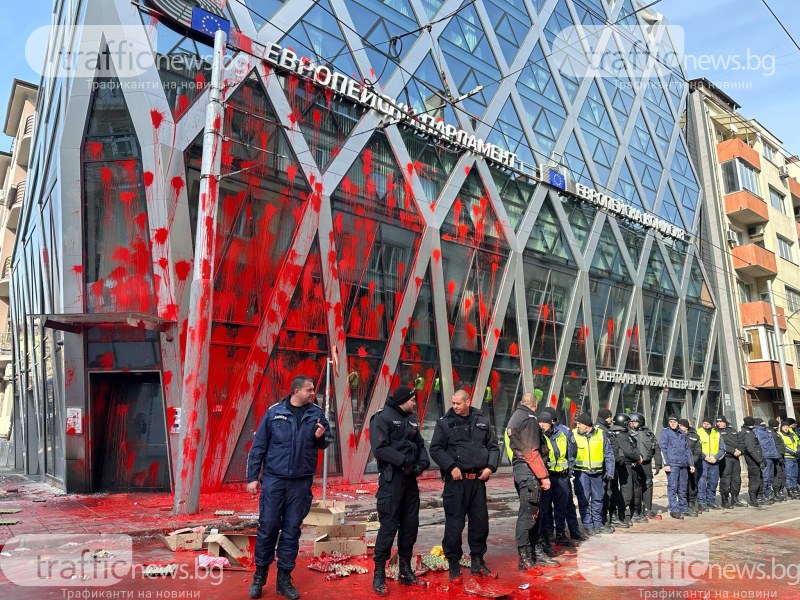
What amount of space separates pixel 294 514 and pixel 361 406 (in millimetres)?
10624

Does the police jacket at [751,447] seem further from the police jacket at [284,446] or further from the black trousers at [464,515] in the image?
the police jacket at [284,446]

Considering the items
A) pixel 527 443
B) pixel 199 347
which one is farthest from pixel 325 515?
pixel 199 347

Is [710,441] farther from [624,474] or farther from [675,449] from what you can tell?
[624,474]

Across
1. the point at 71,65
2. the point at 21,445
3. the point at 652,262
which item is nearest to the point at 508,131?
the point at 652,262

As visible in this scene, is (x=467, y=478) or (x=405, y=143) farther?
(x=405, y=143)

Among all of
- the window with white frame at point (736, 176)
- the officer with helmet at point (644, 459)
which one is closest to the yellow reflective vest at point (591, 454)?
the officer with helmet at point (644, 459)

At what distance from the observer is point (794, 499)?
14250 mm

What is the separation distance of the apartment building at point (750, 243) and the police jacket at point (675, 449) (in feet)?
76.7

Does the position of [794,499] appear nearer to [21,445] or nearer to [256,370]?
[256,370]

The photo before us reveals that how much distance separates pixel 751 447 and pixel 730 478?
0.98m

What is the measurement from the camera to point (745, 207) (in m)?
33.4

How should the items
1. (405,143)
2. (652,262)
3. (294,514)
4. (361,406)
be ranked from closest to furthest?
(294,514)
(361,406)
(405,143)
(652,262)

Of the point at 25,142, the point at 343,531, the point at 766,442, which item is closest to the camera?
the point at 343,531

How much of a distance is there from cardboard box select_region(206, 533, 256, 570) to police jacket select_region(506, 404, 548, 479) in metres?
3.08
